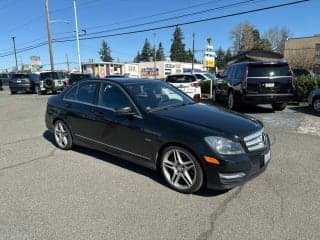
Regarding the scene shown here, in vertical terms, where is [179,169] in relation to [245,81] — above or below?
below

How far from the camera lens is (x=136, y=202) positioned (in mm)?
4062

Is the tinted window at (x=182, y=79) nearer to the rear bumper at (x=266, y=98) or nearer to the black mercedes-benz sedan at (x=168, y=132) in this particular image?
the rear bumper at (x=266, y=98)

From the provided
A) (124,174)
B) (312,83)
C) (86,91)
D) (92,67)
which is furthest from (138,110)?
(92,67)

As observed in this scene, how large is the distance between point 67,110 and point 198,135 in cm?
313

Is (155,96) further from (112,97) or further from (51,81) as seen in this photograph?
(51,81)

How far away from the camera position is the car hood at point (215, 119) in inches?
165

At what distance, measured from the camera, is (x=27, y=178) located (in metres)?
4.93

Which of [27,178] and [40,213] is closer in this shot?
[40,213]

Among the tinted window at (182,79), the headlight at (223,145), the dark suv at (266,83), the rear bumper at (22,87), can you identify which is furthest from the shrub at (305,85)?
the rear bumper at (22,87)

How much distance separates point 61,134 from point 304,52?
5232 centimetres

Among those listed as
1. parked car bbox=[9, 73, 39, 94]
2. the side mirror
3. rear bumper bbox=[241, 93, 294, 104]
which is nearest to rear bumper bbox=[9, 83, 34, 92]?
parked car bbox=[9, 73, 39, 94]

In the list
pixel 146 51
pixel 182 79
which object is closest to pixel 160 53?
pixel 146 51

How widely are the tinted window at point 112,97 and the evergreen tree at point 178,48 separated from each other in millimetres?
122495

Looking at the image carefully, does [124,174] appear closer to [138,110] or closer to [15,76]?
[138,110]
